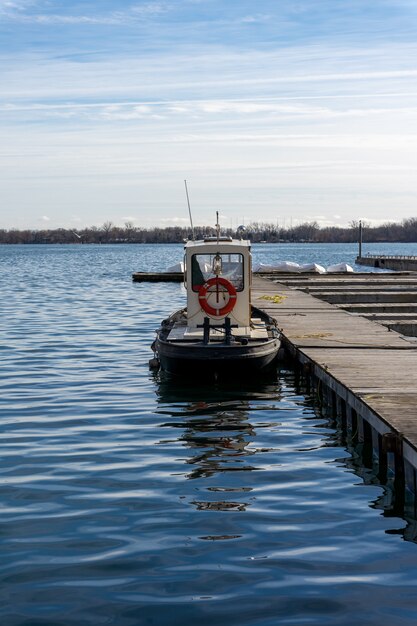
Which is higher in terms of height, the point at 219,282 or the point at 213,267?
the point at 213,267

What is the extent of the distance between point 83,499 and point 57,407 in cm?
606

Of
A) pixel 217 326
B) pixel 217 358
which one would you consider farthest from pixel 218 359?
pixel 217 326

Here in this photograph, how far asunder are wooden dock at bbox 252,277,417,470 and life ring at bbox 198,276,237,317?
1.65 metres

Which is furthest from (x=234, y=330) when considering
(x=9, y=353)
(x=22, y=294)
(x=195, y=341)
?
(x=22, y=294)

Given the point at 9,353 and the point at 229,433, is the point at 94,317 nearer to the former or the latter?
the point at 9,353

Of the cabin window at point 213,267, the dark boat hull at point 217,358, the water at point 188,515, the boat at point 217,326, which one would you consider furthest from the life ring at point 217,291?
the water at point 188,515

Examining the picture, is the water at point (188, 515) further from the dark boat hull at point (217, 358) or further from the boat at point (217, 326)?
the boat at point (217, 326)

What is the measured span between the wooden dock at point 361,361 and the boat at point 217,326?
1031mm

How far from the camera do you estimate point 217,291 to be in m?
19.2

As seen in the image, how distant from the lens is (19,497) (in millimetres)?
10547

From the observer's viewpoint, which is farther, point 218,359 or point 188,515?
point 218,359

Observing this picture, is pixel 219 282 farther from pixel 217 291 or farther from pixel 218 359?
pixel 218 359

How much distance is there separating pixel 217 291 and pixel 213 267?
0.56 metres

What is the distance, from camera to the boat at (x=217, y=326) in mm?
17844
